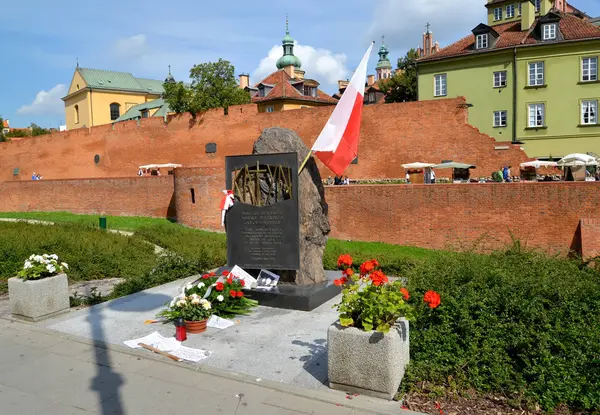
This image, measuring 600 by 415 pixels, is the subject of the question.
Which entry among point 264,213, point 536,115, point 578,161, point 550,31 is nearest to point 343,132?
point 264,213

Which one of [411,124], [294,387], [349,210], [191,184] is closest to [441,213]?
[349,210]

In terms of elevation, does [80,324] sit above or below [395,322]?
below

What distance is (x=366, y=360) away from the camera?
477 centimetres

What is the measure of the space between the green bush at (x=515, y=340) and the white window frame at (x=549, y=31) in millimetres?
27459

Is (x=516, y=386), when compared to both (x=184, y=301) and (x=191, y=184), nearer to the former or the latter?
(x=184, y=301)

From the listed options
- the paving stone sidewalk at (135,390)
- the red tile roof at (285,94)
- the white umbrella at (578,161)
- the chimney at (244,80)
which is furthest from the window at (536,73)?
the chimney at (244,80)

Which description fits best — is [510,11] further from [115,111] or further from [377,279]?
[115,111]

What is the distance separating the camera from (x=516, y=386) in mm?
4750

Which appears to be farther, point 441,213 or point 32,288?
point 441,213

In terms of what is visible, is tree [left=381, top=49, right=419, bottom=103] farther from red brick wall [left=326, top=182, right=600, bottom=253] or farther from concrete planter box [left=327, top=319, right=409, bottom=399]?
concrete planter box [left=327, top=319, right=409, bottom=399]

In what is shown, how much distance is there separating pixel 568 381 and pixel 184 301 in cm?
461

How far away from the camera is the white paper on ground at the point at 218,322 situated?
7.14 meters

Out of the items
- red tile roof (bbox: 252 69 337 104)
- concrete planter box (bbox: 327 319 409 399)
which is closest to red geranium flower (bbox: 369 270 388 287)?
concrete planter box (bbox: 327 319 409 399)

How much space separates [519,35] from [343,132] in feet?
90.5
